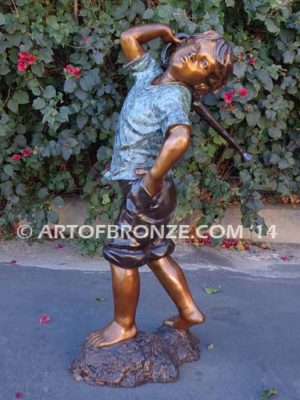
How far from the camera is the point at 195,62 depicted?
2.58 m

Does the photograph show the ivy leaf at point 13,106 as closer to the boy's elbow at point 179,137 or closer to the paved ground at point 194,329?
the paved ground at point 194,329

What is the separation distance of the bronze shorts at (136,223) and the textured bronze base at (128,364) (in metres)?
0.41

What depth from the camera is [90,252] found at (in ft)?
15.2

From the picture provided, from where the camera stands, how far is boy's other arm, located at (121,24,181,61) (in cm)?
274

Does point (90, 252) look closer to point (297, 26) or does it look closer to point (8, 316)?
point (8, 316)

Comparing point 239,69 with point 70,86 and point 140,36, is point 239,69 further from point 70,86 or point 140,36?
point 140,36

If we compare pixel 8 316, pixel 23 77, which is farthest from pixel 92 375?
pixel 23 77

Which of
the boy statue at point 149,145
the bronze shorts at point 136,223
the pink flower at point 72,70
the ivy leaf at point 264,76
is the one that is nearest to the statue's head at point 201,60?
the boy statue at point 149,145

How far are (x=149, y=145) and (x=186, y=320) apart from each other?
0.92 m

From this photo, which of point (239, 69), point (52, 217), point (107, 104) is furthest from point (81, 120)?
point (239, 69)

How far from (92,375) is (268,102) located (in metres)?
2.63

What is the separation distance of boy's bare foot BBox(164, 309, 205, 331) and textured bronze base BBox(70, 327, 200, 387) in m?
0.16

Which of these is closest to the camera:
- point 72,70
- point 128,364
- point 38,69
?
point 128,364

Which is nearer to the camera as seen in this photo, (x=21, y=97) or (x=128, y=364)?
(x=128, y=364)
